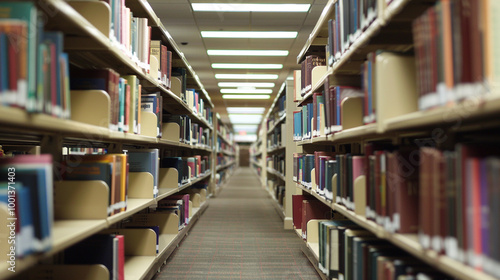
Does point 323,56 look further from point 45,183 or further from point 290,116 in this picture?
point 45,183

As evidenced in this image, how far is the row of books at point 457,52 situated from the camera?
0.98 meters

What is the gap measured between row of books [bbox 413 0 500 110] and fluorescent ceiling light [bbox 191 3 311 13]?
3.51 m

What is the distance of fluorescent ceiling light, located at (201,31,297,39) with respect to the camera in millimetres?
5461

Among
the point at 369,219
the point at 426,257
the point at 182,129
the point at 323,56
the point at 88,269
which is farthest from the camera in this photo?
the point at 182,129

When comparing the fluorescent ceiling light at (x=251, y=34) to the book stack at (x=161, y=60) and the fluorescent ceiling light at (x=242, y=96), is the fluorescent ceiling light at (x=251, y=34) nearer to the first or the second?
the book stack at (x=161, y=60)

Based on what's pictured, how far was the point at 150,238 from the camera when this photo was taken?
277 cm

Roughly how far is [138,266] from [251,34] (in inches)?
157

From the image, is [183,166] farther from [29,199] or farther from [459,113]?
[459,113]

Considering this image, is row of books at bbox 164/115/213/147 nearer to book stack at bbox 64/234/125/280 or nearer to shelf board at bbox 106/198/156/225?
shelf board at bbox 106/198/156/225

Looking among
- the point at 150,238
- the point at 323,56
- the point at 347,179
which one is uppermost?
the point at 323,56

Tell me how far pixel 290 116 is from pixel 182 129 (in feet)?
5.23

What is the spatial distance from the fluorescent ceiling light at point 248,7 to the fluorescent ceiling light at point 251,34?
0.79 metres

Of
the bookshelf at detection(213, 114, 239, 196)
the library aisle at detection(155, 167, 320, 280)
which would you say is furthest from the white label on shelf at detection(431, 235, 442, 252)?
the bookshelf at detection(213, 114, 239, 196)

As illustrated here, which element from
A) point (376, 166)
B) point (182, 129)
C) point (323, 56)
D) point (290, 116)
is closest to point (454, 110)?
point (376, 166)
